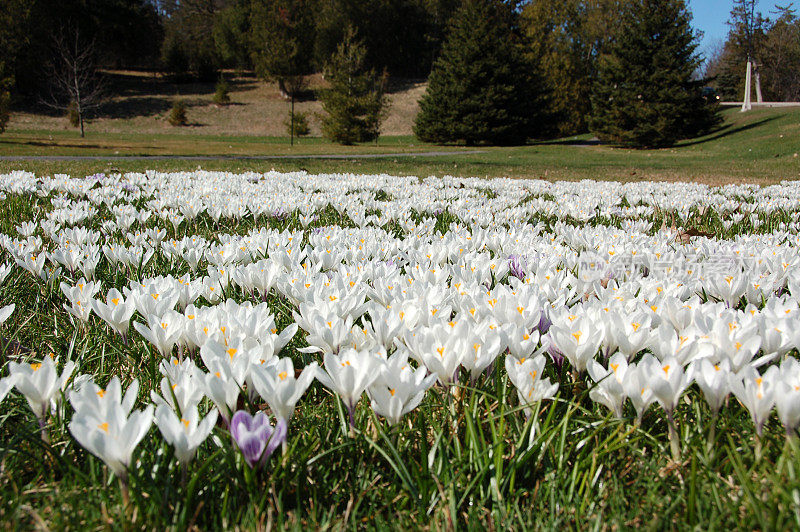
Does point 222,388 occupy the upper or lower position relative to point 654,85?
lower

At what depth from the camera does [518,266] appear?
8.68 ft

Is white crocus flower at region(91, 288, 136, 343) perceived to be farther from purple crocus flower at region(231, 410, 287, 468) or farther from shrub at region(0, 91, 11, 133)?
shrub at region(0, 91, 11, 133)

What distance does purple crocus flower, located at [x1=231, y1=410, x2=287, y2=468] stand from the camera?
100cm

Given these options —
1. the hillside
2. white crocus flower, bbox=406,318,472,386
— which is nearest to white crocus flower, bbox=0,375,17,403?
white crocus flower, bbox=406,318,472,386

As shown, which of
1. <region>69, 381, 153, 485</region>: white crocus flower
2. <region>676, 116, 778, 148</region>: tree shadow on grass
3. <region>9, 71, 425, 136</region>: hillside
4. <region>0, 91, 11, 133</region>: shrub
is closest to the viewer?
<region>69, 381, 153, 485</region>: white crocus flower

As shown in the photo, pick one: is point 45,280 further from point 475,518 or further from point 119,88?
point 119,88

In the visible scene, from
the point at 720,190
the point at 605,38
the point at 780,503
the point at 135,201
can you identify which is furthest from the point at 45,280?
the point at 605,38

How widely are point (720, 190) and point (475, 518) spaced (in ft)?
25.2

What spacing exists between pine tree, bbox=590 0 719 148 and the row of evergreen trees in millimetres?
58

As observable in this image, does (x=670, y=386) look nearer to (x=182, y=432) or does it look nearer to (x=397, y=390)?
(x=397, y=390)

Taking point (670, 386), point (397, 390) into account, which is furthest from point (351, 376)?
point (670, 386)

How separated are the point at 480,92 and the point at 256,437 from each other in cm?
3886

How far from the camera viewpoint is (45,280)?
2.45m

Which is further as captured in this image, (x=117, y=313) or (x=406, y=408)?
(x=117, y=313)
